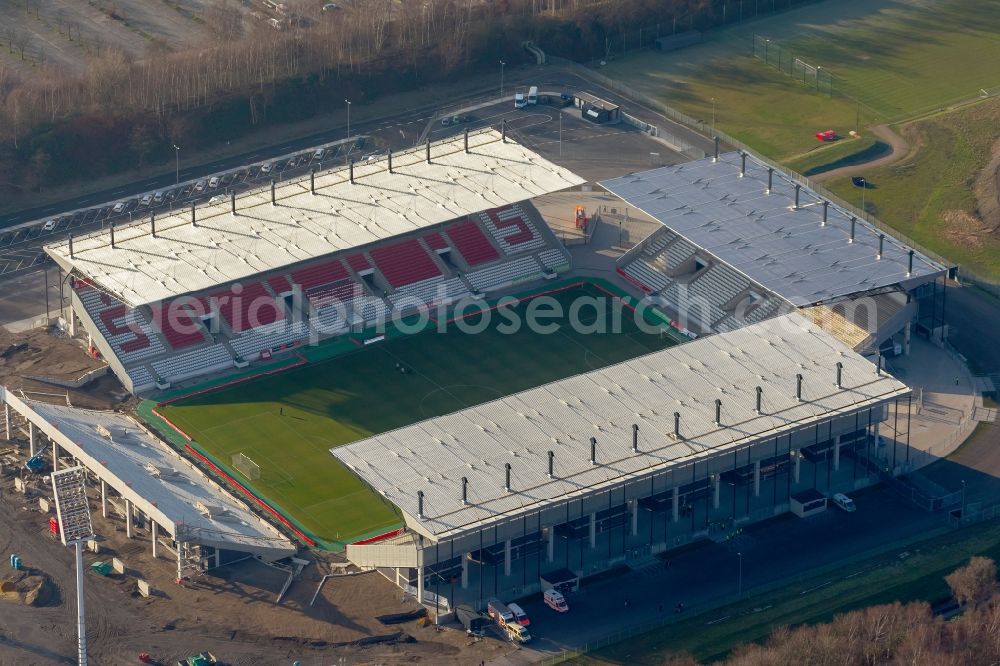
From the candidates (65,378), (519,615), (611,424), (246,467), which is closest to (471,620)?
(519,615)

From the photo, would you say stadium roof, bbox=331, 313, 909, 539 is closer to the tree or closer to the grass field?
the grass field

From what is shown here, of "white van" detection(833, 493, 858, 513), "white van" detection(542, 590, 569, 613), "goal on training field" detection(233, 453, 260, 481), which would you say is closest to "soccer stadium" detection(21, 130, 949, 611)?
"goal on training field" detection(233, 453, 260, 481)

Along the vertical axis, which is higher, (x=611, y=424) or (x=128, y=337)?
A: (x=611, y=424)

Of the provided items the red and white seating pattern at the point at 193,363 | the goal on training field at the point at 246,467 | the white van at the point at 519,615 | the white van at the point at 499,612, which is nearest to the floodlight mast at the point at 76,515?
the goal on training field at the point at 246,467

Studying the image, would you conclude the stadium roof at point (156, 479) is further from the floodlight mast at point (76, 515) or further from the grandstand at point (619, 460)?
the grandstand at point (619, 460)

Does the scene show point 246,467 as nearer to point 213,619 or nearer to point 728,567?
point 213,619

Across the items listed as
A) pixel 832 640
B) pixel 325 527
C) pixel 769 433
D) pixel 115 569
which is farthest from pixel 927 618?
pixel 115 569
